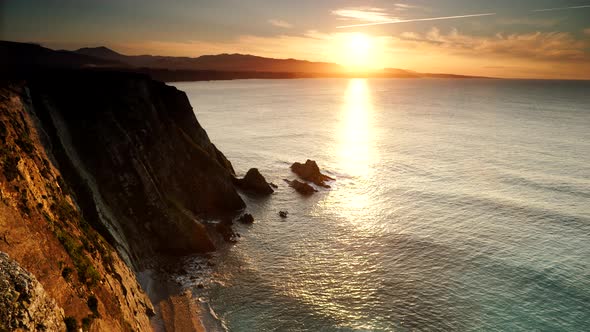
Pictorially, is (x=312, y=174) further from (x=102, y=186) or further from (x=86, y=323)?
(x=86, y=323)

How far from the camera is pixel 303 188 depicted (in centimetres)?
6744

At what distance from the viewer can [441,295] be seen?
3753 cm

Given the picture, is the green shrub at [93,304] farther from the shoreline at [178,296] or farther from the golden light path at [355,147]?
the golden light path at [355,147]

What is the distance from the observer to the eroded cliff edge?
70.4 feet

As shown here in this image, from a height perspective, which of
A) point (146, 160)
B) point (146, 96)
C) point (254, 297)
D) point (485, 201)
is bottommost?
point (254, 297)

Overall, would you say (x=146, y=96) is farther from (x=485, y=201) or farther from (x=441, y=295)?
(x=485, y=201)

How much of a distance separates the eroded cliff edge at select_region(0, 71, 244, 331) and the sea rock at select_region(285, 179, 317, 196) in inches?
553

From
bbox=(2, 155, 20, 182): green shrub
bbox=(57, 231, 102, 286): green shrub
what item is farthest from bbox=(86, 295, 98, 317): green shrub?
bbox=(2, 155, 20, 182): green shrub

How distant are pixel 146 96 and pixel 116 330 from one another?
37.0 meters

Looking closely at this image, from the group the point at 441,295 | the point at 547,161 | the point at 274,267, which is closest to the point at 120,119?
the point at 274,267

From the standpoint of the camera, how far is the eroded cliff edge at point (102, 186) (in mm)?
21469

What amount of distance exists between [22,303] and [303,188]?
5424 centimetres

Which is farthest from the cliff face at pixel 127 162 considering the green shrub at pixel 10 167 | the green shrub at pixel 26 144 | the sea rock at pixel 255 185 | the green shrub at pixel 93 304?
the green shrub at pixel 93 304

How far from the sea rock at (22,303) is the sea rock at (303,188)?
51.5m
